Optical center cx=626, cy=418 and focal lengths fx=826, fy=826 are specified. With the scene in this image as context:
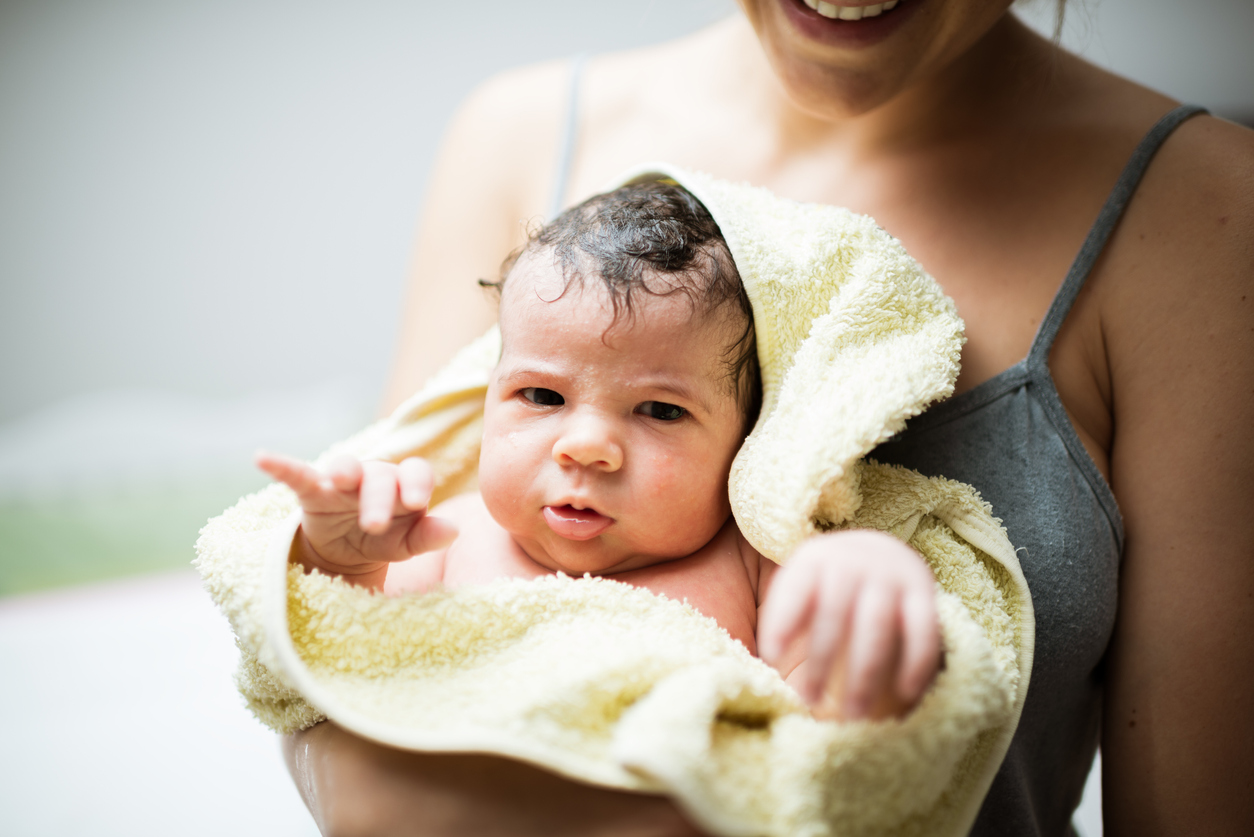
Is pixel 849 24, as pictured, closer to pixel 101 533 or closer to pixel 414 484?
pixel 414 484

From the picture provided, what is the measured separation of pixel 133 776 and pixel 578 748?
1.15 m

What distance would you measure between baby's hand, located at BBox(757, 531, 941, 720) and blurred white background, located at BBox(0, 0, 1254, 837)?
158 centimetres

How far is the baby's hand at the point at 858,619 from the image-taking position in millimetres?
540

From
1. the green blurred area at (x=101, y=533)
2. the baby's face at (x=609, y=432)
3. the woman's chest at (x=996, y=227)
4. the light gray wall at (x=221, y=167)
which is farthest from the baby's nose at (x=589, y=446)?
the green blurred area at (x=101, y=533)

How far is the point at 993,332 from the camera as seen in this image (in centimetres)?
88

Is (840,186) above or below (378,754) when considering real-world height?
above

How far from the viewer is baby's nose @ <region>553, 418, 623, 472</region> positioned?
0.78 metres

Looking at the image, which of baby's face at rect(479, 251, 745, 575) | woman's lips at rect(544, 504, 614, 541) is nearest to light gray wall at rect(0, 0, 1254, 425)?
baby's face at rect(479, 251, 745, 575)

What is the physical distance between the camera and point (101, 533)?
7.25 ft

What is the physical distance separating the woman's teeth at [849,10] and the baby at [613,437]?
0.78 feet

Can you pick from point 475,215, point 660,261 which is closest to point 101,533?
point 475,215

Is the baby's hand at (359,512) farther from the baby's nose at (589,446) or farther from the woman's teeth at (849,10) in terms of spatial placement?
the woman's teeth at (849,10)

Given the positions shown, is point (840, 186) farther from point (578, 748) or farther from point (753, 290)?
point (578, 748)

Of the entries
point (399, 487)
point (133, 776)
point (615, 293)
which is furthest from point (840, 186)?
point (133, 776)
